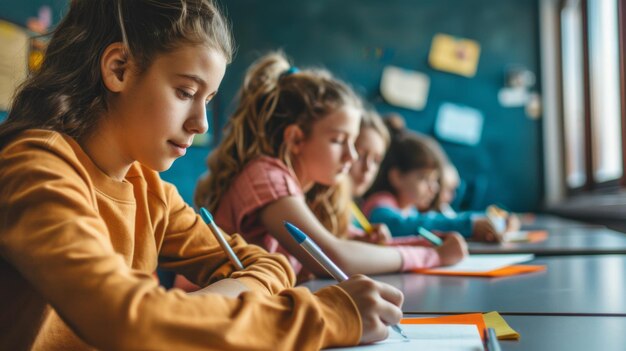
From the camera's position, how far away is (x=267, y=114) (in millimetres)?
1448

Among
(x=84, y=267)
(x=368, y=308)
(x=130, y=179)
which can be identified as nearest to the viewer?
(x=84, y=267)

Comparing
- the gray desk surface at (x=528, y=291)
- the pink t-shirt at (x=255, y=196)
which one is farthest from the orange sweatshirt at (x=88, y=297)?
the pink t-shirt at (x=255, y=196)

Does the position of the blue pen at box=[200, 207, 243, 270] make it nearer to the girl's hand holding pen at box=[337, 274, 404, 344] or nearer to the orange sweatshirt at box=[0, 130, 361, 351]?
the orange sweatshirt at box=[0, 130, 361, 351]

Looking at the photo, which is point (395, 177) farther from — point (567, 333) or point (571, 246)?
point (567, 333)

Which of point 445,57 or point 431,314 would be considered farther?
point 445,57

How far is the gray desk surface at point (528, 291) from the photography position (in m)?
0.81

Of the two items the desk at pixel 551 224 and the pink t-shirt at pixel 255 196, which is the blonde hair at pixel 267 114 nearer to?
the pink t-shirt at pixel 255 196

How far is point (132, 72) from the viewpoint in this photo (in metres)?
0.75

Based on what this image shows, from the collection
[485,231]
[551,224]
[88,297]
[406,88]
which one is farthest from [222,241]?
[406,88]

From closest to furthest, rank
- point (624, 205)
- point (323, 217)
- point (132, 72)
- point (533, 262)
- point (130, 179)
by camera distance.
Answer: point (132, 72)
point (130, 179)
point (533, 262)
point (323, 217)
point (624, 205)

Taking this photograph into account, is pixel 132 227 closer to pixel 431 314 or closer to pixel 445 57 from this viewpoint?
pixel 431 314

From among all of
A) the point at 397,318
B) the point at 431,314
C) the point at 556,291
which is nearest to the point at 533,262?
the point at 556,291

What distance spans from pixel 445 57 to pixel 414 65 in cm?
21

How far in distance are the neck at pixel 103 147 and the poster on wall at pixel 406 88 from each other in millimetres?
3590
